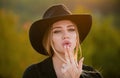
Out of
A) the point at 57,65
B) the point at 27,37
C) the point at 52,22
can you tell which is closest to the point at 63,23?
the point at 52,22

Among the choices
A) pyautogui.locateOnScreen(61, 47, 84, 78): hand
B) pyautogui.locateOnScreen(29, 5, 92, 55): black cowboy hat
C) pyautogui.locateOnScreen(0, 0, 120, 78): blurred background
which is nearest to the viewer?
pyautogui.locateOnScreen(61, 47, 84, 78): hand

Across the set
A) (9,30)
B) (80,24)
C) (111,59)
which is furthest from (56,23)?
(111,59)

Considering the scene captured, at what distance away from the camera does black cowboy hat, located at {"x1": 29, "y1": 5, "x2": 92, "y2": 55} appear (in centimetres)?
124

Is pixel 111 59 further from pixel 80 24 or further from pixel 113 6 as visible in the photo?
pixel 80 24

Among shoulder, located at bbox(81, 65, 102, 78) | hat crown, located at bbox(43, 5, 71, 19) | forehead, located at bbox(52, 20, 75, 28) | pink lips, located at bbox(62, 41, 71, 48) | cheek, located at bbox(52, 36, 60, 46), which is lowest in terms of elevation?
shoulder, located at bbox(81, 65, 102, 78)

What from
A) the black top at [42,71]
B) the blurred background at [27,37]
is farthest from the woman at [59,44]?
the blurred background at [27,37]

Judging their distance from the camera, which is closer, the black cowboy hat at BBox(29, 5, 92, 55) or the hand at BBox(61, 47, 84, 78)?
the hand at BBox(61, 47, 84, 78)

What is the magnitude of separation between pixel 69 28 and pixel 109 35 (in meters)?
0.85

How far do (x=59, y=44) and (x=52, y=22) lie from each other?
102 millimetres

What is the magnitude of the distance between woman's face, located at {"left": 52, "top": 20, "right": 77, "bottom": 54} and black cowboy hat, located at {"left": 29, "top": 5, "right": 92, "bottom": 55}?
1.0 inches

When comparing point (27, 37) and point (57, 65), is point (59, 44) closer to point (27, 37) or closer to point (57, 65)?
point (57, 65)

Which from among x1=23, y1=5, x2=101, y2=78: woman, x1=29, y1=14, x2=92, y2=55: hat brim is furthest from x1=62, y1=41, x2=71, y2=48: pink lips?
x1=29, y1=14, x2=92, y2=55: hat brim

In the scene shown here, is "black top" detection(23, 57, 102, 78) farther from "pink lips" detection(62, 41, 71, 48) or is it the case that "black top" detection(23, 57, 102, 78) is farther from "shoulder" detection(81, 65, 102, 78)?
"pink lips" detection(62, 41, 71, 48)

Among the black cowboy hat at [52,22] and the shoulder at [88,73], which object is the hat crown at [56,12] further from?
the shoulder at [88,73]
